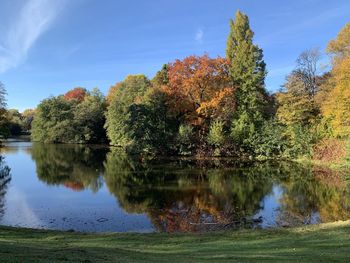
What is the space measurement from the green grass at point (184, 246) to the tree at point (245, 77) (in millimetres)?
41579

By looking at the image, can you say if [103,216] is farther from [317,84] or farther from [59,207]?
[317,84]

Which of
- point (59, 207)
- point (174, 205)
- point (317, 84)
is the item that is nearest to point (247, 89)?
point (317, 84)

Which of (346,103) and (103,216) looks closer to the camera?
(103,216)

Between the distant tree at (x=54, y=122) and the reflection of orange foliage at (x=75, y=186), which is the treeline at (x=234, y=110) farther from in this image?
the distant tree at (x=54, y=122)

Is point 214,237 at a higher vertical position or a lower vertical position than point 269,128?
lower

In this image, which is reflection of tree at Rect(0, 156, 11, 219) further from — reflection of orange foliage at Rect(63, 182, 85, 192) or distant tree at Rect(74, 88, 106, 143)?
distant tree at Rect(74, 88, 106, 143)

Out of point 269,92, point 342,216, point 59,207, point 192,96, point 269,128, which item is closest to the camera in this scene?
point 342,216

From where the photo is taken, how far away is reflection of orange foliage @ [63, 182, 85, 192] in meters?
32.6

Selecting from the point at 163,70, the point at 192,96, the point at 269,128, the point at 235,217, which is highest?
the point at 163,70

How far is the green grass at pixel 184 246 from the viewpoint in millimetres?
10703

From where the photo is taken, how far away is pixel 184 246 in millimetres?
14961

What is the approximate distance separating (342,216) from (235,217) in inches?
271

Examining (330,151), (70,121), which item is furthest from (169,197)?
(70,121)

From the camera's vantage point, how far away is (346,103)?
44781mm
